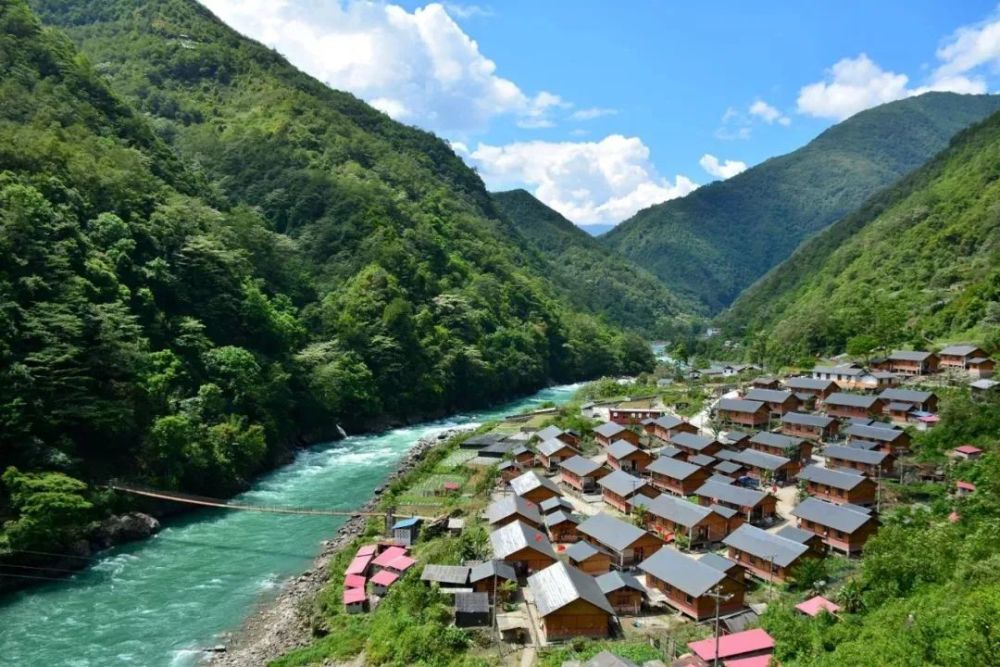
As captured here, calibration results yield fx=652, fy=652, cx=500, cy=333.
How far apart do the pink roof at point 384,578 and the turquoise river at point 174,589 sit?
4.66 meters

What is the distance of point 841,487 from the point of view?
28469mm

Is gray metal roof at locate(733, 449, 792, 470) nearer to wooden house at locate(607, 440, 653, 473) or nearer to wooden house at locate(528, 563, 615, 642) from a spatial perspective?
wooden house at locate(607, 440, 653, 473)

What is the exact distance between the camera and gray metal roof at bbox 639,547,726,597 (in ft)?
65.3

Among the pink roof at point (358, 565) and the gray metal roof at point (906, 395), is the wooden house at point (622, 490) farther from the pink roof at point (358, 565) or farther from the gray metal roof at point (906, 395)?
the gray metal roof at point (906, 395)

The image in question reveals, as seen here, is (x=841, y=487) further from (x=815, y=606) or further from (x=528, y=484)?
(x=528, y=484)

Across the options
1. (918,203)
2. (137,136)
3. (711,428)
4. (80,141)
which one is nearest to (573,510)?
(711,428)

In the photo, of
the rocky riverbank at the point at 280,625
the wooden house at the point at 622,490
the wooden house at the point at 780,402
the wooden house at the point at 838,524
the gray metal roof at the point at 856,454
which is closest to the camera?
the rocky riverbank at the point at 280,625

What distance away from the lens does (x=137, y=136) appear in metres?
61.3

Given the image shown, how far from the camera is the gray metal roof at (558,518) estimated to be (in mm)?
26688

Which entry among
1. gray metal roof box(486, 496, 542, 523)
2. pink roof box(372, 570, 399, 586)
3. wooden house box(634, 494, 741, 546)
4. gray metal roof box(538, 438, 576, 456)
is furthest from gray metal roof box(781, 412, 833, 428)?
pink roof box(372, 570, 399, 586)

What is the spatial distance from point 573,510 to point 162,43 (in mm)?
106907

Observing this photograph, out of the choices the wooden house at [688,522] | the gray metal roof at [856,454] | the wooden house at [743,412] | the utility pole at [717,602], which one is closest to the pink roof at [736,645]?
the utility pole at [717,602]

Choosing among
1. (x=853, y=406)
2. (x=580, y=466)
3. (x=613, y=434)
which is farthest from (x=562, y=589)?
(x=853, y=406)

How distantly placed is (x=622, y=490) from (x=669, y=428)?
1309cm
